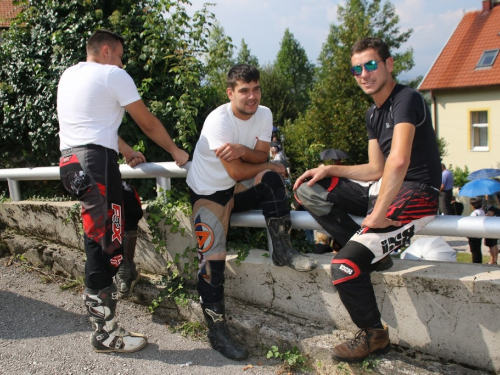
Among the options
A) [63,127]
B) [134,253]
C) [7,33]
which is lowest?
[134,253]

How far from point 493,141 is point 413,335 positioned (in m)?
21.4

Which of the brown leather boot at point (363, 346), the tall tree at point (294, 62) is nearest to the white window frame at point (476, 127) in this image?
the brown leather boot at point (363, 346)

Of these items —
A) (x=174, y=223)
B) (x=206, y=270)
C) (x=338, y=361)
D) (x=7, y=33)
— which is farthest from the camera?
(x=7, y=33)

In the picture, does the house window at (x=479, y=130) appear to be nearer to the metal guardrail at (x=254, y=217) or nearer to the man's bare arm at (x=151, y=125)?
the metal guardrail at (x=254, y=217)

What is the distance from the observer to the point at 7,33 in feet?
17.5

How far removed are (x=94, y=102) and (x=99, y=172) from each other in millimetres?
456

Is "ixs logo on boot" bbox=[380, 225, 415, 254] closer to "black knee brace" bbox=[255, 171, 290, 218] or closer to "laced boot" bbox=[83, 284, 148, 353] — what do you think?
"black knee brace" bbox=[255, 171, 290, 218]

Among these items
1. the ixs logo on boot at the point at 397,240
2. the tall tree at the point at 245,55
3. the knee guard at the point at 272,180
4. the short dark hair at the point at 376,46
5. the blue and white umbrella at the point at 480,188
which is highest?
the tall tree at the point at 245,55

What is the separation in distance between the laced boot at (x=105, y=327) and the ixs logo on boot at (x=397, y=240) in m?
Result: 1.69

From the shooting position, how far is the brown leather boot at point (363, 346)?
266 centimetres

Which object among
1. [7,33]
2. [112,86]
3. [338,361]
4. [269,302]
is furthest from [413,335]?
[7,33]

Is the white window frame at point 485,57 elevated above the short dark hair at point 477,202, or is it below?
above

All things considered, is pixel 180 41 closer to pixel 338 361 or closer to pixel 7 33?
pixel 7 33

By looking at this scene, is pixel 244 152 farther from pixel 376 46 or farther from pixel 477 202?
pixel 477 202
